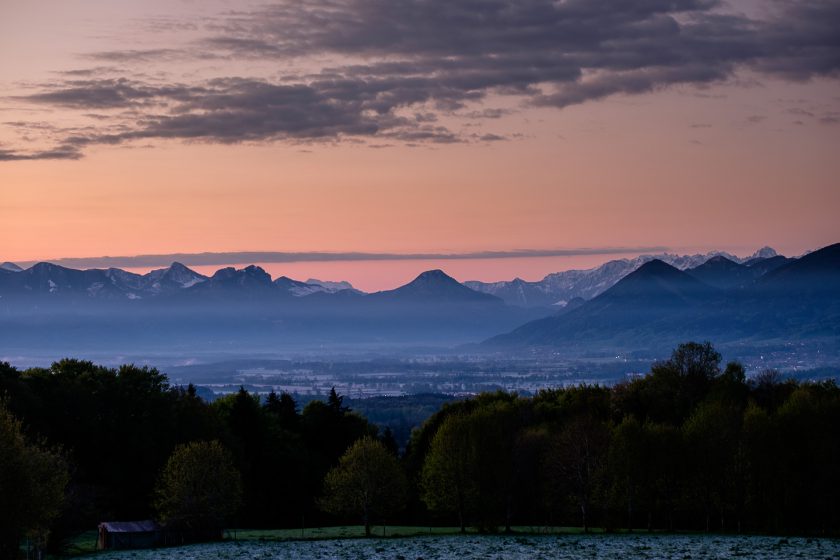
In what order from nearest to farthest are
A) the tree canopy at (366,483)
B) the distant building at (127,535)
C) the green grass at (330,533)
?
the distant building at (127,535)
the green grass at (330,533)
the tree canopy at (366,483)

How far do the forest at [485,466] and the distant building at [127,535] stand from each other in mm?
1366

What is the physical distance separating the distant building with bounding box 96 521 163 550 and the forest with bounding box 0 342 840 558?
1.37 metres

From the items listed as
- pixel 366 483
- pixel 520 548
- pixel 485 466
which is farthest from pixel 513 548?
pixel 366 483

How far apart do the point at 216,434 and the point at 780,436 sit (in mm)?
46682

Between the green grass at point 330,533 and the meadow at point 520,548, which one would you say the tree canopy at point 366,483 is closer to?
the green grass at point 330,533

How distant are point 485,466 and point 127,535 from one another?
26.4m

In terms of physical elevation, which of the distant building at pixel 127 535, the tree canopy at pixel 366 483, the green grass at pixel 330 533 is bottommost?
the green grass at pixel 330 533

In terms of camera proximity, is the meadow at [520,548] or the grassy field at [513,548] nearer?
the grassy field at [513,548]

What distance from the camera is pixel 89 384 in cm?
10319

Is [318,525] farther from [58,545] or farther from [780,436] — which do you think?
[780,436]

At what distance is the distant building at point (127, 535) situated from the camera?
83.5m

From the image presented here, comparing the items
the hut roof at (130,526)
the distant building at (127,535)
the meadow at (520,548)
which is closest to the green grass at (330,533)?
the distant building at (127,535)

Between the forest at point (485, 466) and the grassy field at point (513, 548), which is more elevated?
the forest at point (485, 466)

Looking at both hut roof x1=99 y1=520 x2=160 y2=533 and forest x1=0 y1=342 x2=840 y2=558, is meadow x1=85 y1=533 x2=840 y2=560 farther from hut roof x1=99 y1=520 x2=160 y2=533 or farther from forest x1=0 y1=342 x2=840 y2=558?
forest x1=0 y1=342 x2=840 y2=558
